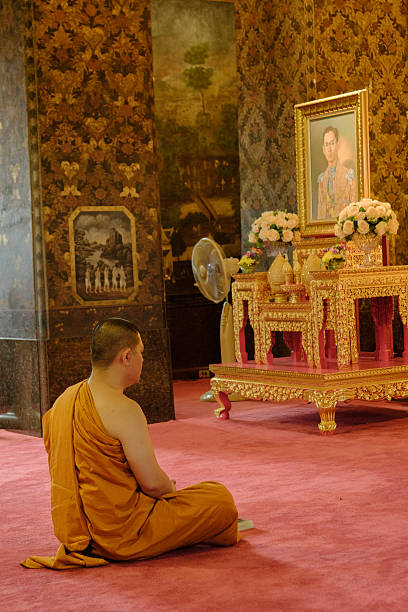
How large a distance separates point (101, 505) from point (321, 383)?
11.7ft

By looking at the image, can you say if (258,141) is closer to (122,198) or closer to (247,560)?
(122,198)

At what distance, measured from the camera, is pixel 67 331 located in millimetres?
8336

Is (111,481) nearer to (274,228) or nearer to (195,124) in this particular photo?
(274,228)

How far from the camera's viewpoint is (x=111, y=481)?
432 centimetres

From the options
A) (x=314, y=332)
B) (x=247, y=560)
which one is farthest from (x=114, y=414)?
(x=314, y=332)

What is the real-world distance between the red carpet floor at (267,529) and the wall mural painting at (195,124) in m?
5.15

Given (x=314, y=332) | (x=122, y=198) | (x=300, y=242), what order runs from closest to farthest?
(x=314, y=332), (x=122, y=198), (x=300, y=242)

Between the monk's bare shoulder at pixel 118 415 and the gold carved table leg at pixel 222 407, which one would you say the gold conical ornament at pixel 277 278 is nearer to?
the gold carved table leg at pixel 222 407

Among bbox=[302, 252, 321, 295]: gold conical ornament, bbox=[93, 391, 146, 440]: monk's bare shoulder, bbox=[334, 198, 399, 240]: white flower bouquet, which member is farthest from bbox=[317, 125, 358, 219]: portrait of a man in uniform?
bbox=[93, 391, 146, 440]: monk's bare shoulder

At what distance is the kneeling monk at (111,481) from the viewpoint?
4297 millimetres

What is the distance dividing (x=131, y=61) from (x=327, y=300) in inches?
106

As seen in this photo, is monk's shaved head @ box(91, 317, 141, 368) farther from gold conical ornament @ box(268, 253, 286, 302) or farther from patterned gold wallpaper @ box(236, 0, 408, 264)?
patterned gold wallpaper @ box(236, 0, 408, 264)

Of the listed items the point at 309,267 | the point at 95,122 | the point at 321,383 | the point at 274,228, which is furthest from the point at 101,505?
the point at 274,228

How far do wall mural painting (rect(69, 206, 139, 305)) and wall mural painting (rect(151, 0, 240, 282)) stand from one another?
407 centimetres
